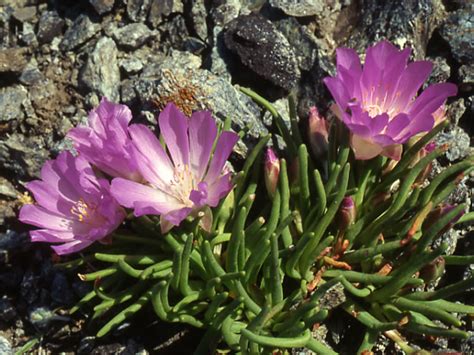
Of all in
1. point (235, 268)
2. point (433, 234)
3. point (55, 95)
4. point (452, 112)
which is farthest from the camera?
point (55, 95)

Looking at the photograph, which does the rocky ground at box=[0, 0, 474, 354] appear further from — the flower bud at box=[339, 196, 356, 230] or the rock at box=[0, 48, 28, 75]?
the flower bud at box=[339, 196, 356, 230]

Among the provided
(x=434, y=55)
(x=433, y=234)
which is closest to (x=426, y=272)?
(x=433, y=234)

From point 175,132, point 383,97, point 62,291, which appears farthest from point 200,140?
point 62,291

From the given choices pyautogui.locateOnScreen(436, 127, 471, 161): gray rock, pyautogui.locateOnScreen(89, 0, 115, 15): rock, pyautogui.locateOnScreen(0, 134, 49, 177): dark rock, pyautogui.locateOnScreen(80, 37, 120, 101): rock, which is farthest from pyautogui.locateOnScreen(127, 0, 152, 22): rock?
pyautogui.locateOnScreen(436, 127, 471, 161): gray rock

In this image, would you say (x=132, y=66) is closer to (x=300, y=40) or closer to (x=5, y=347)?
(x=300, y=40)

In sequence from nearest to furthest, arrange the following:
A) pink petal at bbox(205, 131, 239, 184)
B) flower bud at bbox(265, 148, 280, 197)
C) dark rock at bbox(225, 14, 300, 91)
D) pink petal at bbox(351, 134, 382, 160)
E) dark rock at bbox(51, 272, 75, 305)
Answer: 1. pink petal at bbox(205, 131, 239, 184)
2. pink petal at bbox(351, 134, 382, 160)
3. flower bud at bbox(265, 148, 280, 197)
4. dark rock at bbox(51, 272, 75, 305)
5. dark rock at bbox(225, 14, 300, 91)

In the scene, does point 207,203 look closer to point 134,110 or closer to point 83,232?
point 83,232
